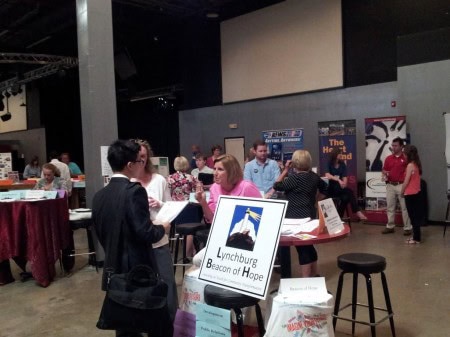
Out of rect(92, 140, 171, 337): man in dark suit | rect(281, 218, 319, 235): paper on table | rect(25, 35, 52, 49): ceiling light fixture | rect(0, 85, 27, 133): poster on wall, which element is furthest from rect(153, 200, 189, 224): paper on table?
rect(0, 85, 27, 133): poster on wall

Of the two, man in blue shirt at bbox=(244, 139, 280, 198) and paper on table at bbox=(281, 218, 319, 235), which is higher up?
man in blue shirt at bbox=(244, 139, 280, 198)

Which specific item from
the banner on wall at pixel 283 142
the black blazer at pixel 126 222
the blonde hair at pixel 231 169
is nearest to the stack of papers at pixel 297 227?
the blonde hair at pixel 231 169

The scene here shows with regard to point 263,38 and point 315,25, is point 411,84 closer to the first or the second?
point 315,25

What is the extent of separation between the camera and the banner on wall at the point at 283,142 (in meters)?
9.48

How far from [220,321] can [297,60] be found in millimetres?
7986

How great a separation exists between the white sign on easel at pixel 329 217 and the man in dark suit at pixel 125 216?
41.6 inches

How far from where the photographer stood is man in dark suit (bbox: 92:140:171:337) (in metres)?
2.30

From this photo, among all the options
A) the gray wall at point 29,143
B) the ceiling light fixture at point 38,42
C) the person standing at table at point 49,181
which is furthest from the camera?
the gray wall at point 29,143

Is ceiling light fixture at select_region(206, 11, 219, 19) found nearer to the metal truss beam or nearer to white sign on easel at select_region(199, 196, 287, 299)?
the metal truss beam

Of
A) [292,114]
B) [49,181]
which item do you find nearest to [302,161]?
[49,181]

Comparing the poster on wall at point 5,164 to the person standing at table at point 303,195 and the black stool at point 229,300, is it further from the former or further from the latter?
the black stool at point 229,300

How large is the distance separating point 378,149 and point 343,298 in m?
4.00

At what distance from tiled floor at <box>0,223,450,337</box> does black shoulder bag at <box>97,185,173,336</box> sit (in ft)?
3.66

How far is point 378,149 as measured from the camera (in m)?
7.30
